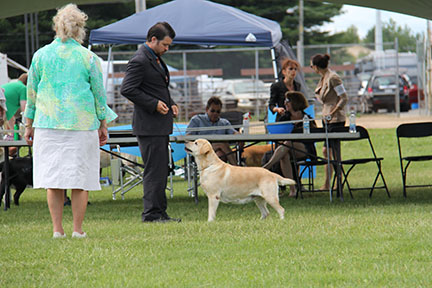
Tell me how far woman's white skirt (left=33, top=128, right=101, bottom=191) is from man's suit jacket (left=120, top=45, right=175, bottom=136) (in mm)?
1170

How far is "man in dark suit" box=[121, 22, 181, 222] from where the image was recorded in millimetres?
6902

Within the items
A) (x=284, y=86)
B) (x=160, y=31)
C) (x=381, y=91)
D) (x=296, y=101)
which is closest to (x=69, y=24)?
(x=160, y=31)

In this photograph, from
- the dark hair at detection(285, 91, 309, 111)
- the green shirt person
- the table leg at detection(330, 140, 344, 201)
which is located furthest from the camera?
the green shirt person

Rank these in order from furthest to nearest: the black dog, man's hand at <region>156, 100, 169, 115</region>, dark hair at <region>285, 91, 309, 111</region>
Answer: dark hair at <region>285, 91, 309, 111</region>, the black dog, man's hand at <region>156, 100, 169, 115</region>

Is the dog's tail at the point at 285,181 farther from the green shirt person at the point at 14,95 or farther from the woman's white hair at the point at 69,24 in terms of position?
the green shirt person at the point at 14,95

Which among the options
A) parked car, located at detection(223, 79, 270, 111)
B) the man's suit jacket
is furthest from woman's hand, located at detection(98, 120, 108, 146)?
parked car, located at detection(223, 79, 270, 111)

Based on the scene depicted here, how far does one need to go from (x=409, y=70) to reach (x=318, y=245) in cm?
2923

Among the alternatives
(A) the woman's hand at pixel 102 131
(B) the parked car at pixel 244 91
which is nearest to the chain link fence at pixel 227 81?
(B) the parked car at pixel 244 91

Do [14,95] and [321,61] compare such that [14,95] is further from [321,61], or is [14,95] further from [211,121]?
[321,61]

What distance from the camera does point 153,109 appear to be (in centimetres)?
685

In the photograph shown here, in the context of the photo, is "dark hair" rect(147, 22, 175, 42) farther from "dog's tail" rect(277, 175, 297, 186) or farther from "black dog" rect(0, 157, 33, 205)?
"black dog" rect(0, 157, 33, 205)

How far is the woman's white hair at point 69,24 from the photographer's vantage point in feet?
19.0

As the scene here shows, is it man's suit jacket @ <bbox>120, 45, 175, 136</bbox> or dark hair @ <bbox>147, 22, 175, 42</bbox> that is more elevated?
Result: dark hair @ <bbox>147, 22, 175, 42</bbox>

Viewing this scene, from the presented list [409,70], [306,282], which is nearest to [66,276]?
[306,282]
